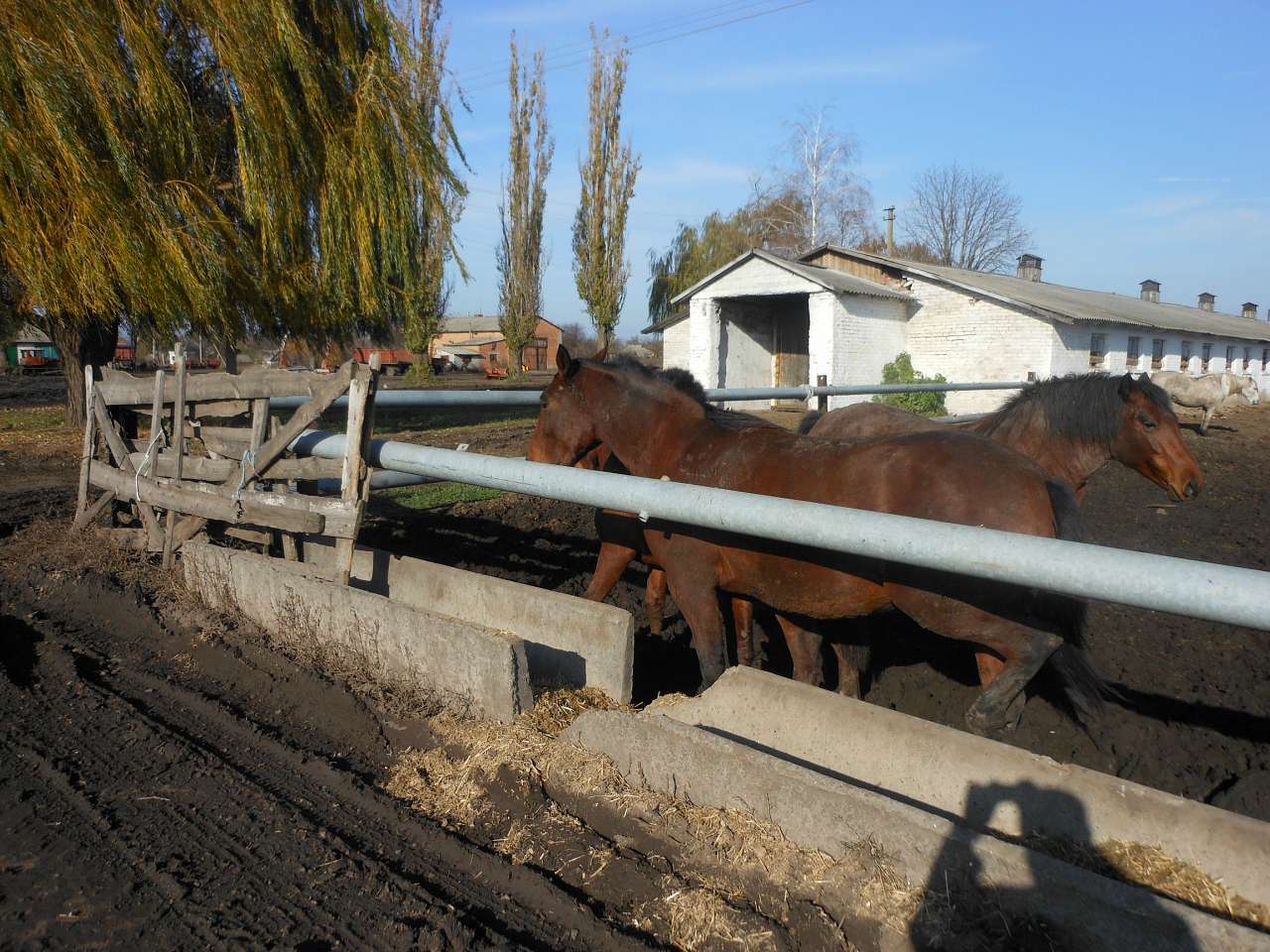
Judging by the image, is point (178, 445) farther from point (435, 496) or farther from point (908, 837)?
point (908, 837)

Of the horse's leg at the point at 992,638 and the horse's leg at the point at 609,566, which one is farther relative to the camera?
the horse's leg at the point at 609,566

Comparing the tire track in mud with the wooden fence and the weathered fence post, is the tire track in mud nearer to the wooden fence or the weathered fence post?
the wooden fence

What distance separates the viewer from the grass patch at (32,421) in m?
13.4

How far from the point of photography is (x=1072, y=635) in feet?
12.2

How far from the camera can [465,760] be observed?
308cm

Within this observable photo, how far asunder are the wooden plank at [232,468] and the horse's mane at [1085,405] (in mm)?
4494

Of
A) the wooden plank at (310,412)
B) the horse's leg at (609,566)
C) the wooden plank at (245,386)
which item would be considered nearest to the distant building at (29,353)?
the wooden plank at (245,386)

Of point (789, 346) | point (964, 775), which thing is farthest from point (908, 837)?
point (789, 346)

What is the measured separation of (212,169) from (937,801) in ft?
36.3

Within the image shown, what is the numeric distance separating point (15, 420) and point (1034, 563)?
59.1 ft

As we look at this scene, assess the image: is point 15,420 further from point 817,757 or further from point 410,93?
point 817,757

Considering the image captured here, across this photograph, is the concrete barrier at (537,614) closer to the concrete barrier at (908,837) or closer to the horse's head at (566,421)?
the concrete barrier at (908,837)

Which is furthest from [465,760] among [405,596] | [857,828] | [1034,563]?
[1034,563]

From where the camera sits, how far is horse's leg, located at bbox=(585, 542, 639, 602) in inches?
191
